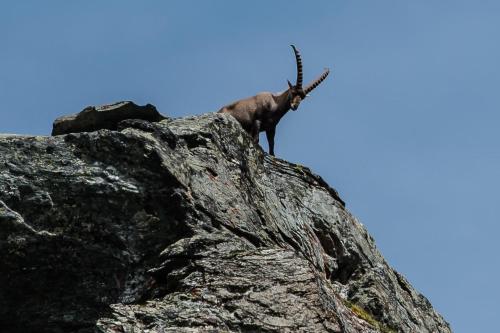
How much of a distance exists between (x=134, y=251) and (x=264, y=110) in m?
14.4

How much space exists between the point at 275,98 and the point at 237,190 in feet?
42.6

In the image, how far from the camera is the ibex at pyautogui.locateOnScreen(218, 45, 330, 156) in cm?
2895

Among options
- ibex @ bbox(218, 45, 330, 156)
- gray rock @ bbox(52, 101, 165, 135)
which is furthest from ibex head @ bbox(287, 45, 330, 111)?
gray rock @ bbox(52, 101, 165, 135)

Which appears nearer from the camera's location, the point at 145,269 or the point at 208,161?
the point at 145,269

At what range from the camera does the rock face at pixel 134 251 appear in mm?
14812

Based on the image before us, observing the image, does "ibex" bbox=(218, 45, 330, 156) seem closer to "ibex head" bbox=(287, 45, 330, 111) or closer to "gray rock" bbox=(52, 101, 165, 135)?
"ibex head" bbox=(287, 45, 330, 111)

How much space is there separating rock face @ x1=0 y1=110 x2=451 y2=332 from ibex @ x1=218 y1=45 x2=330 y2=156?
11.4 meters

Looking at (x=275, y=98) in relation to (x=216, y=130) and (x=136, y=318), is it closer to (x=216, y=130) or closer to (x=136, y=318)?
(x=216, y=130)

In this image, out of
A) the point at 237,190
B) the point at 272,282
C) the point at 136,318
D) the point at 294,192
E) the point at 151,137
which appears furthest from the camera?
the point at 294,192

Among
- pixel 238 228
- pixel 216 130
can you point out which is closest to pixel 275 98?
pixel 216 130

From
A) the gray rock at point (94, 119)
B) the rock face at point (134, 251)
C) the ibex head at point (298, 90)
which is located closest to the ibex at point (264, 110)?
the ibex head at point (298, 90)

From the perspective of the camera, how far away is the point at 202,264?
1550 cm

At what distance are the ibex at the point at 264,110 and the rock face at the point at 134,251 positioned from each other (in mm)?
11420

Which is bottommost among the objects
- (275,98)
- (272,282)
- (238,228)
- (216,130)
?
(272,282)
